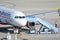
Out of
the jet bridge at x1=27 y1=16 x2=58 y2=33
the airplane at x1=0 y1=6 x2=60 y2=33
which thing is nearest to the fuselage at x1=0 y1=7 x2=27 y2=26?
the airplane at x1=0 y1=6 x2=60 y2=33

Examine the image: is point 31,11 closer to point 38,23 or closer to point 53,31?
point 38,23

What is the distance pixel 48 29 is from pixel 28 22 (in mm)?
2591

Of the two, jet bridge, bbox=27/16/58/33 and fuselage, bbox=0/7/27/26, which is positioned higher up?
fuselage, bbox=0/7/27/26

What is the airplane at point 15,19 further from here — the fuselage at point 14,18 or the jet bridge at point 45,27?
the jet bridge at point 45,27

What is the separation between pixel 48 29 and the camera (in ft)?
119

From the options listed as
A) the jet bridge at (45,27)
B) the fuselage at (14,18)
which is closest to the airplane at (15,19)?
the fuselage at (14,18)

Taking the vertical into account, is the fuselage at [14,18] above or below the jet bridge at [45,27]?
above

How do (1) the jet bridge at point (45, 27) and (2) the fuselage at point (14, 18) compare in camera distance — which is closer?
(2) the fuselage at point (14, 18)

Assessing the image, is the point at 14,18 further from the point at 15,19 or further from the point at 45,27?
the point at 45,27

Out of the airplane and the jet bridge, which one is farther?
the jet bridge

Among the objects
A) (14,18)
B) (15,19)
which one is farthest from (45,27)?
(14,18)

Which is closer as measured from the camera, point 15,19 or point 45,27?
point 15,19

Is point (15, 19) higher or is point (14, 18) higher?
point (14, 18)

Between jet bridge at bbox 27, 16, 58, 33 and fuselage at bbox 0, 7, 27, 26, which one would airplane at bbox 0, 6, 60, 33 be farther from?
jet bridge at bbox 27, 16, 58, 33
